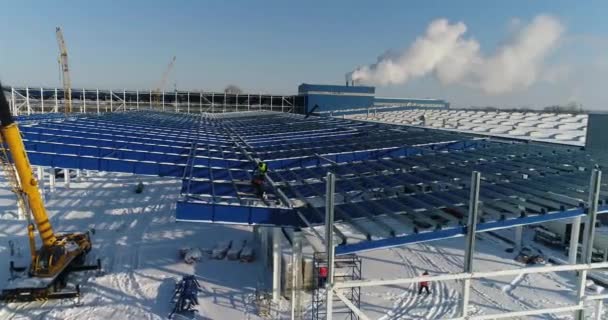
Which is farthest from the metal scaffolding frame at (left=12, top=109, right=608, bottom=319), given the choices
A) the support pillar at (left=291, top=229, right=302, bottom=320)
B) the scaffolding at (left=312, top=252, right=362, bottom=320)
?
the scaffolding at (left=312, top=252, right=362, bottom=320)

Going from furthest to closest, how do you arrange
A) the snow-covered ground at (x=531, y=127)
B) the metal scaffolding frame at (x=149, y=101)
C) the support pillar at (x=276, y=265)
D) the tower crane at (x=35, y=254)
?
the metal scaffolding frame at (x=149, y=101) → the snow-covered ground at (x=531, y=127) → the tower crane at (x=35, y=254) → the support pillar at (x=276, y=265)

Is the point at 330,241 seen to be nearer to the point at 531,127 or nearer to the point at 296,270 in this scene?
the point at 296,270

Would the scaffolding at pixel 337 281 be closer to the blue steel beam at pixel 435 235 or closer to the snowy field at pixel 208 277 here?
the snowy field at pixel 208 277

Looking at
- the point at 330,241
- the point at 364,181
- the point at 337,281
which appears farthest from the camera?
the point at 337,281

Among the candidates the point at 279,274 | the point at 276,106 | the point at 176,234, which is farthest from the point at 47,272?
the point at 276,106

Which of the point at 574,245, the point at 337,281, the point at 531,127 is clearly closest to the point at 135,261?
the point at 337,281

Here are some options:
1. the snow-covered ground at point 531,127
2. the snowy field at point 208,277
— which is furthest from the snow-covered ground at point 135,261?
the snow-covered ground at point 531,127
